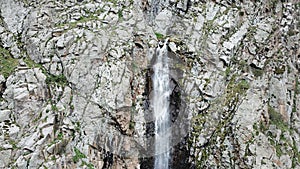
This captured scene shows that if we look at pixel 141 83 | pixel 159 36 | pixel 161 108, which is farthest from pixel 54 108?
pixel 159 36

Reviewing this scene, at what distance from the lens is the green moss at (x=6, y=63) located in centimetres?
1983

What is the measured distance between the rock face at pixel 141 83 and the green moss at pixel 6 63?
0.18 ft

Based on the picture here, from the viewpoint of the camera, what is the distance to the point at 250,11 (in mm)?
22281

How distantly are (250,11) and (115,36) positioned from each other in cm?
836

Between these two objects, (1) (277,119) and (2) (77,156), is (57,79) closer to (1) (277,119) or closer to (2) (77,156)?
(2) (77,156)

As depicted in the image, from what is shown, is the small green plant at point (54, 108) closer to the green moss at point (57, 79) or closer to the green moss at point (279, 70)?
the green moss at point (57, 79)

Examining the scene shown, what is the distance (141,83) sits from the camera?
2108cm

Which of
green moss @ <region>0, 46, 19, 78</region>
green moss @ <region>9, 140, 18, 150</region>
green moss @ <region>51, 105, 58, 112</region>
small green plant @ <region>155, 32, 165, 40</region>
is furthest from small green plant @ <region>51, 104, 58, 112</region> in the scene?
small green plant @ <region>155, 32, 165, 40</region>

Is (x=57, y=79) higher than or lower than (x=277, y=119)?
higher

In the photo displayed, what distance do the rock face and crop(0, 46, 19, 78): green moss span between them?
5 centimetres

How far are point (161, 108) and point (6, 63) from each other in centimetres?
909

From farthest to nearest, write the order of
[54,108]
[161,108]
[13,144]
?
[161,108] < [54,108] < [13,144]

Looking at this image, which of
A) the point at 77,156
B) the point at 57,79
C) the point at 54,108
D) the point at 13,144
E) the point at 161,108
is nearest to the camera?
the point at 13,144

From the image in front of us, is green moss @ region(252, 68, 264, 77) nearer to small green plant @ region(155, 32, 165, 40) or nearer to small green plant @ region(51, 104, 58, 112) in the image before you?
small green plant @ region(155, 32, 165, 40)
